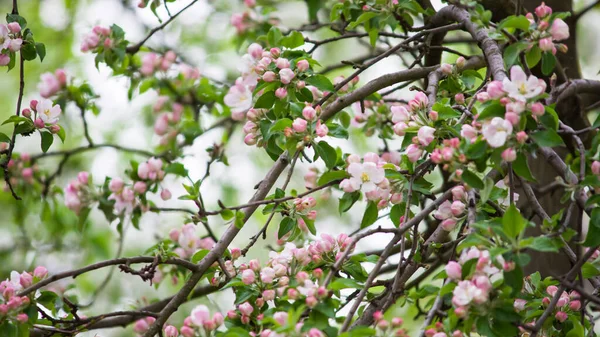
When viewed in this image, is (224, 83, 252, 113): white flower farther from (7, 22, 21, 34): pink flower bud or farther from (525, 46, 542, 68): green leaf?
(525, 46, 542, 68): green leaf

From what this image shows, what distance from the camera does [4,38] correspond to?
166 cm

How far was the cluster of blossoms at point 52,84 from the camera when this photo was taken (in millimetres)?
2480

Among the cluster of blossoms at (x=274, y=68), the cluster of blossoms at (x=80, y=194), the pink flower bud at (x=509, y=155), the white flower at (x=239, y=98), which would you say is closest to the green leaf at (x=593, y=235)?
the pink flower bud at (x=509, y=155)

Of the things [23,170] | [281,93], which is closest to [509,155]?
[281,93]

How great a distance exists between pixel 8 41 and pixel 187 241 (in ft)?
2.70

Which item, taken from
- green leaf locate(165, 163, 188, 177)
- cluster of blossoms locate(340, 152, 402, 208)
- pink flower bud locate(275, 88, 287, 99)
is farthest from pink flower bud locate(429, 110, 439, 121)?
green leaf locate(165, 163, 188, 177)

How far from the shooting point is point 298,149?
1425 mm

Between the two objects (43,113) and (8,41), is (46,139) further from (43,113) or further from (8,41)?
(8,41)

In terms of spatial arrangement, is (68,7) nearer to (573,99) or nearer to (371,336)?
(573,99)

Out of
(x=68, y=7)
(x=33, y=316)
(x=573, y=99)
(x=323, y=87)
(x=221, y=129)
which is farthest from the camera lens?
(x=68, y=7)

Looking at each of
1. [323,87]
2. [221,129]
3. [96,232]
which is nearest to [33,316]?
[323,87]

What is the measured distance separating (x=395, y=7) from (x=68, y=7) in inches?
99.2

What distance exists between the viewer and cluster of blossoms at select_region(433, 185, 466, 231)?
1363 mm

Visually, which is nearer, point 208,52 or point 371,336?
point 371,336
